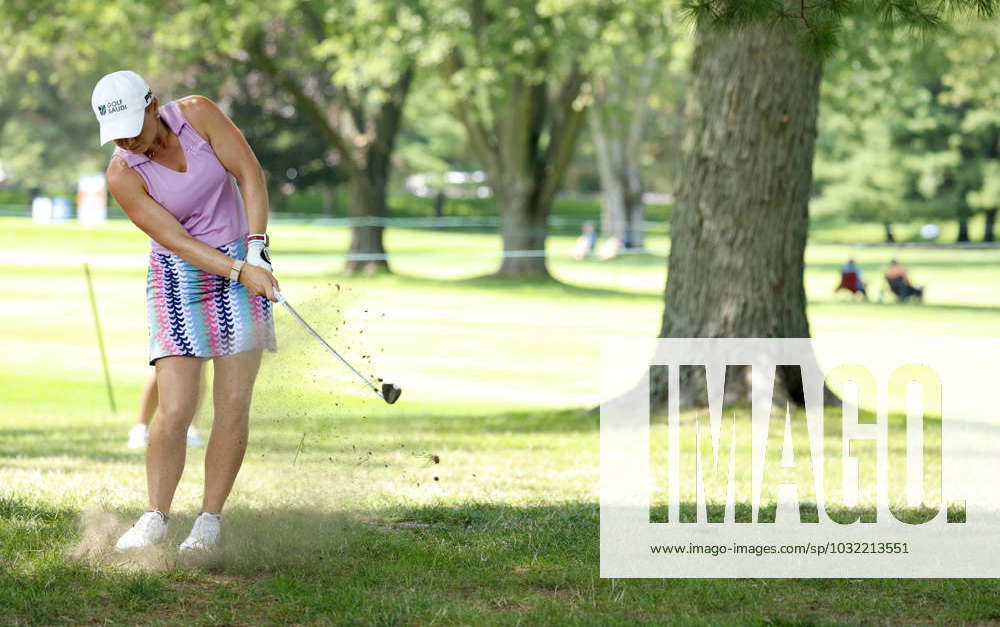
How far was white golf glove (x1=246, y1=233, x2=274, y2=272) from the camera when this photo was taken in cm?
504

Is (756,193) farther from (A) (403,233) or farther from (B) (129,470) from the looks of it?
(A) (403,233)

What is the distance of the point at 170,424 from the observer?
5121 millimetres

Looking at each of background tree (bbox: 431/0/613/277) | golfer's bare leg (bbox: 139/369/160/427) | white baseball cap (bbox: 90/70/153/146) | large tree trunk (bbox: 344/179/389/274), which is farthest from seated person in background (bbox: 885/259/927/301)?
white baseball cap (bbox: 90/70/153/146)

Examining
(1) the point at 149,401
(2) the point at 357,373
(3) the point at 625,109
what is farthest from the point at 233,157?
Answer: (3) the point at 625,109

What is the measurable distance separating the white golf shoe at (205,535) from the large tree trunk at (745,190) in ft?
19.0

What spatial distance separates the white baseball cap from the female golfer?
7.5 inches

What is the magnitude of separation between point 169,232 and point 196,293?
0.26m

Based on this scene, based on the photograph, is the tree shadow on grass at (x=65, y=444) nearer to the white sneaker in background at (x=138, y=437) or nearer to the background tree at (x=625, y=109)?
the white sneaker in background at (x=138, y=437)

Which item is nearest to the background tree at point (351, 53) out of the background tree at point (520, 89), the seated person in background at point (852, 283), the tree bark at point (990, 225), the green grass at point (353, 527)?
the background tree at point (520, 89)

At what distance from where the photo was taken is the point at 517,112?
30.6 m

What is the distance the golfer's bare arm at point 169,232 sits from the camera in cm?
500

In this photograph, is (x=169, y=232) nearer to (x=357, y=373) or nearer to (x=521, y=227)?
(x=357, y=373)

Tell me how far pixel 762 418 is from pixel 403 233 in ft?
150

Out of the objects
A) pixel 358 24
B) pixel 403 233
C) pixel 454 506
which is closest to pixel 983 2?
pixel 454 506
